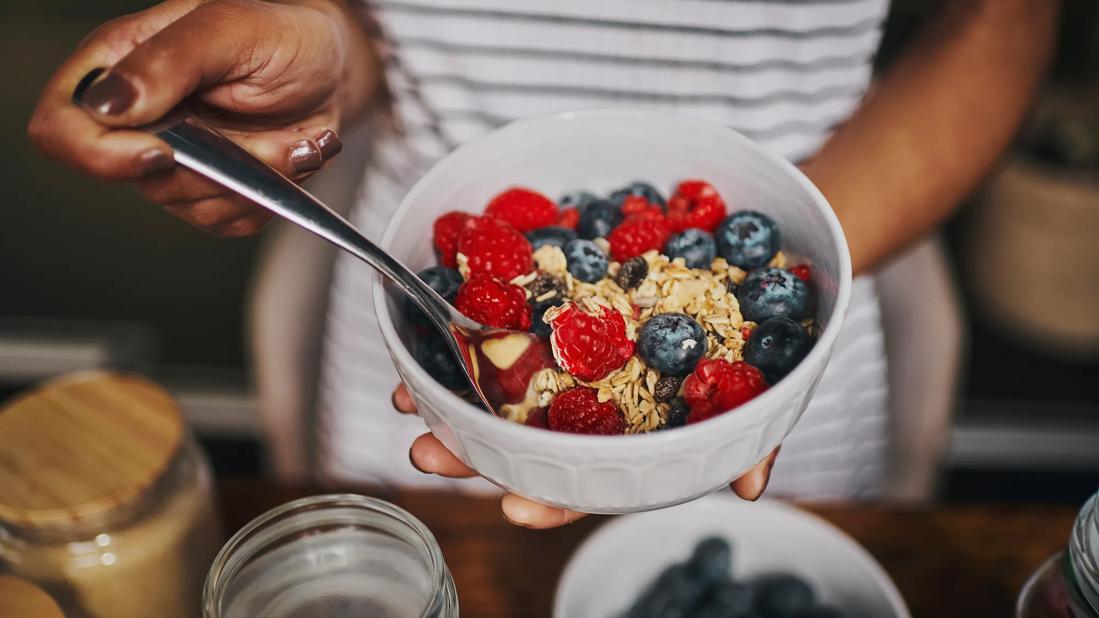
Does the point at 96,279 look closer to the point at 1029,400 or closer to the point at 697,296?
the point at 697,296

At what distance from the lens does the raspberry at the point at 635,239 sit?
21.3 inches

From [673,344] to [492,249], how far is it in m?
0.12

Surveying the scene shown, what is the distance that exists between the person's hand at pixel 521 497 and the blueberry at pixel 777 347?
0.05 metres

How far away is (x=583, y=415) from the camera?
447mm

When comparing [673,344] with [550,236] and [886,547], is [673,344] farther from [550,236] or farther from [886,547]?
[886,547]

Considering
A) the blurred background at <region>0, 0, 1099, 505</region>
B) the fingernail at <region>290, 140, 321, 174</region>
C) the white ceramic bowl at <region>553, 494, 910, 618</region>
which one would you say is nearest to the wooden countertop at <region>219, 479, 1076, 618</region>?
the white ceramic bowl at <region>553, 494, 910, 618</region>

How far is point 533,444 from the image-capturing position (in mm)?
389

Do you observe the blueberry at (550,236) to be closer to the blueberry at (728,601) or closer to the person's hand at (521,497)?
the person's hand at (521,497)

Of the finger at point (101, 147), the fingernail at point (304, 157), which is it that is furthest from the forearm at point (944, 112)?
the finger at point (101, 147)

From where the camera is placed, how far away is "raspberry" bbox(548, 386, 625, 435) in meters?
0.44

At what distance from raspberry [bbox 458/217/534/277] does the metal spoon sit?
0.04 m

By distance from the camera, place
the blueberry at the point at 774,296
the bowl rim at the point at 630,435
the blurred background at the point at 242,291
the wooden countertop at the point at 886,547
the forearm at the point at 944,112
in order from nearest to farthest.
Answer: the bowl rim at the point at 630,435, the blueberry at the point at 774,296, the wooden countertop at the point at 886,547, the forearm at the point at 944,112, the blurred background at the point at 242,291

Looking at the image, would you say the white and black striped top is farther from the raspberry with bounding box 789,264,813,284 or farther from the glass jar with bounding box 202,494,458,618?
the glass jar with bounding box 202,494,458,618

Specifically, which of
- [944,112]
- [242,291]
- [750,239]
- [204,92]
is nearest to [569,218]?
[750,239]
